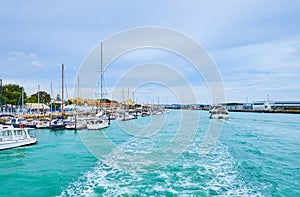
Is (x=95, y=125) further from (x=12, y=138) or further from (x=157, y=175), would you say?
(x=157, y=175)

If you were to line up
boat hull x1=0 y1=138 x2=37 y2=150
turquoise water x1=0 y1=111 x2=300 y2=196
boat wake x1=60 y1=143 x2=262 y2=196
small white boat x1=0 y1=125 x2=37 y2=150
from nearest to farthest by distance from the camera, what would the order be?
boat wake x1=60 y1=143 x2=262 y2=196 → turquoise water x1=0 y1=111 x2=300 y2=196 → boat hull x1=0 y1=138 x2=37 y2=150 → small white boat x1=0 y1=125 x2=37 y2=150

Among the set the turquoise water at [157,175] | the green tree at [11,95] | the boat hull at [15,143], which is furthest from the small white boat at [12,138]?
the green tree at [11,95]

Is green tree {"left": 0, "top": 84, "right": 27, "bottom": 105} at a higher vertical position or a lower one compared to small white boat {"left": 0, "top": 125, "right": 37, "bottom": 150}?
higher

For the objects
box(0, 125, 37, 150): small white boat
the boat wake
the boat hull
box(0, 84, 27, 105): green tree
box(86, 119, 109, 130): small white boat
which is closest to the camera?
the boat wake

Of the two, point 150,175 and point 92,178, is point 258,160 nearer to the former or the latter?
point 150,175

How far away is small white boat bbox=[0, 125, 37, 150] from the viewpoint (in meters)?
17.1

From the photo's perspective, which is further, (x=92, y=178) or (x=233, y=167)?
(x=233, y=167)

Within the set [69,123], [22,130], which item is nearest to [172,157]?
[22,130]

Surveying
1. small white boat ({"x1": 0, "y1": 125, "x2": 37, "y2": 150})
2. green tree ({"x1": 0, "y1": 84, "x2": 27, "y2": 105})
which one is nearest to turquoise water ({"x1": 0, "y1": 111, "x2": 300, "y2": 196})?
small white boat ({"x1": 0, "y1": 125, "x2": 37, "y2": 150})

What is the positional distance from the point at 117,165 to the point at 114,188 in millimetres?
3266

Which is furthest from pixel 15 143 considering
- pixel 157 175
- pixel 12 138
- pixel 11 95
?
pixel 11 95

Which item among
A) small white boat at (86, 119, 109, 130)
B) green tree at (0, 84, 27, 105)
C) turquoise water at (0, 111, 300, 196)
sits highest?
green tree at (0, 84, 27, 105)

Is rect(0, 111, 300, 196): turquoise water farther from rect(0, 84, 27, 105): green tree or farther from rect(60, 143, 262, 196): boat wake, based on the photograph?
rect(0, 84, 27, 105): green tree

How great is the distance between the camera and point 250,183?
8.88 m
